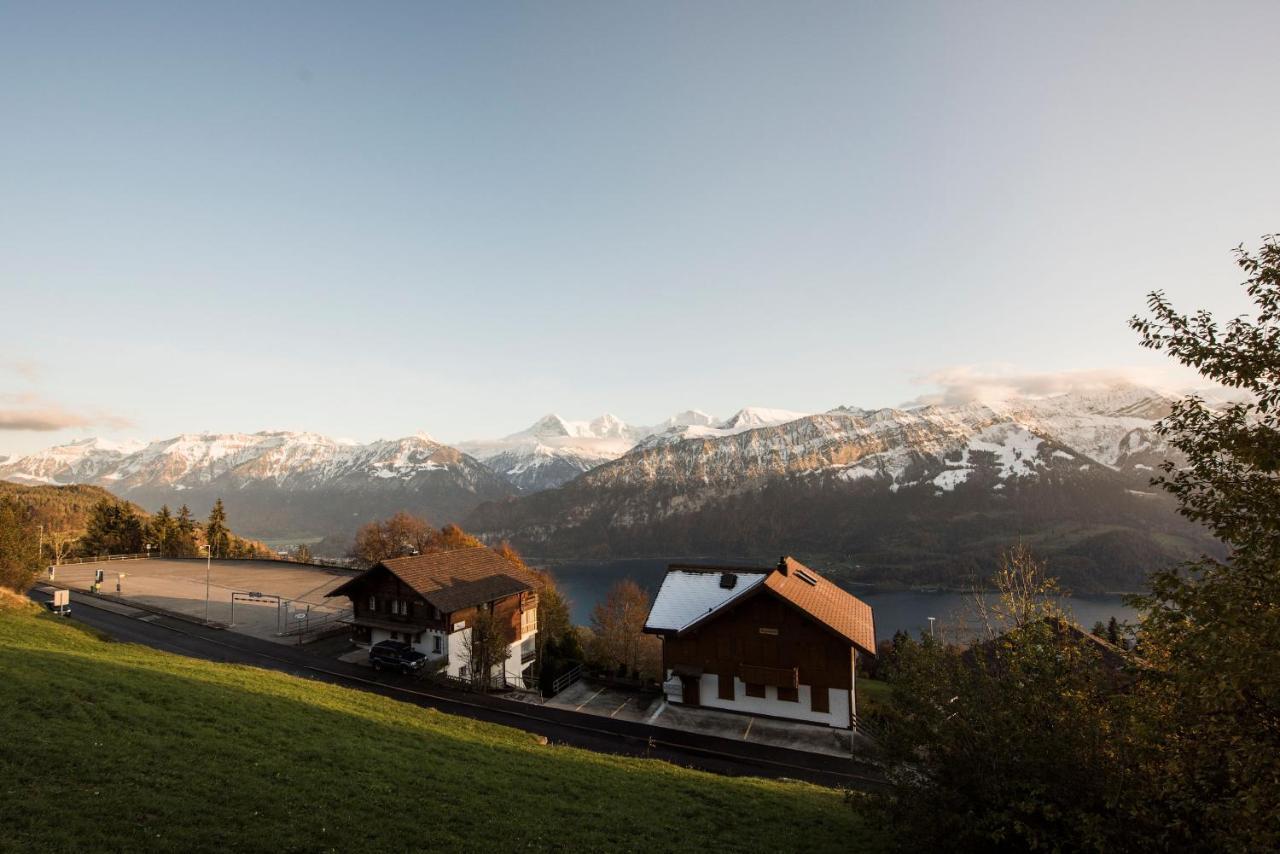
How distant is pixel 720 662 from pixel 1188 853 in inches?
1212

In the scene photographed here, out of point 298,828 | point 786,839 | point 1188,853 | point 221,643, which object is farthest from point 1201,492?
point 221,643

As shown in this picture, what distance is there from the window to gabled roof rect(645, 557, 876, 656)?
3538 millimetres

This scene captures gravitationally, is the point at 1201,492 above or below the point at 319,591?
above

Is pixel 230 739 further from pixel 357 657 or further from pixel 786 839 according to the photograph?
pixel 357 657

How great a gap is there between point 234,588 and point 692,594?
55.0 metres

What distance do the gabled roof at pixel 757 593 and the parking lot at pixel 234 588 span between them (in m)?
32.0

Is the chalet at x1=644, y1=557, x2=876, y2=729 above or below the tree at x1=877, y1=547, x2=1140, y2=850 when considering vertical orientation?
below

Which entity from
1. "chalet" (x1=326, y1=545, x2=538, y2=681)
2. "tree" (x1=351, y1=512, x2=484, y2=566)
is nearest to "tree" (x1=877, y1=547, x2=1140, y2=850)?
"chalet" (x1=326, y1=545, x2=538, y2=681)

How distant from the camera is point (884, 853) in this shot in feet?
50.3

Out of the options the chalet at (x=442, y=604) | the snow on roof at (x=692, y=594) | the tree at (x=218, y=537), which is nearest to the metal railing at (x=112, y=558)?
the tree at (x=218, y=537)

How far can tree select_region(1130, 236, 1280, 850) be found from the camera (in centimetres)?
793

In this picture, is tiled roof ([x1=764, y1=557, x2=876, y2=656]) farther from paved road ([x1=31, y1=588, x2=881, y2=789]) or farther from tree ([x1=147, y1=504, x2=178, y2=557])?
tree ([x1=147, y1=504, x2=178, y2=557])

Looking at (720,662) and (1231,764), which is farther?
(720,662)

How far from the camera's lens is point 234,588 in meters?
67.3
